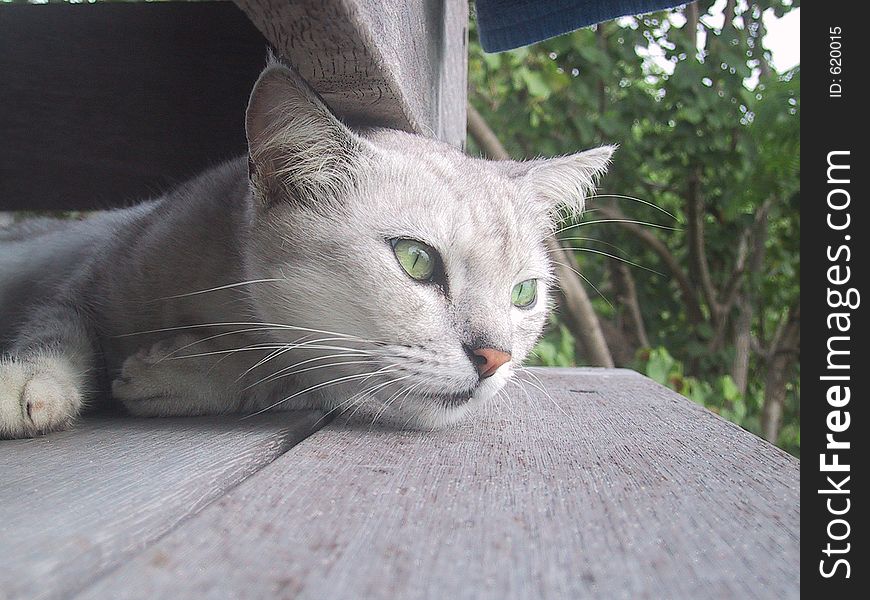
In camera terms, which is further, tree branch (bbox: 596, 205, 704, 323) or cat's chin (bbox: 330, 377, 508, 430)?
tree branch (bbox: 596, 205, 704, 323)

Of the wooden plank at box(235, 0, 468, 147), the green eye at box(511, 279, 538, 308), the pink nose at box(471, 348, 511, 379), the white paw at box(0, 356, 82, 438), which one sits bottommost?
the white paw at box(0, 356, 82, 438)

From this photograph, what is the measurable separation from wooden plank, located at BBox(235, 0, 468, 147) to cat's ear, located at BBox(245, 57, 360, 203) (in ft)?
0.21

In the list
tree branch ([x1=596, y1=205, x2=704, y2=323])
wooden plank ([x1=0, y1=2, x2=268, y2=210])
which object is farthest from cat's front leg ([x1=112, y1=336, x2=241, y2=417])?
tree branch ([x1=596, y1=205, x2=704, y2=323])

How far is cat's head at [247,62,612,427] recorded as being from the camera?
103 cm

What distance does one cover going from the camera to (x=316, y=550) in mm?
560

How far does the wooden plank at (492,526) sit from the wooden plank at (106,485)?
0.03 metres

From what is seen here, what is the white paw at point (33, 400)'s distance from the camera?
94 centimetres

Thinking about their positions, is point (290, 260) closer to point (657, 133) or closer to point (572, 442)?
point (572, 442)

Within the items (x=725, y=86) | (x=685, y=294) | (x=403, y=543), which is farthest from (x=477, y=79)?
(x=403, y=543)

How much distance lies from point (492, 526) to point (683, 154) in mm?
3677

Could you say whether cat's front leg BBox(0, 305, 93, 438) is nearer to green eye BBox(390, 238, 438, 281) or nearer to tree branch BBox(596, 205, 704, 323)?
green eye BBox(390, 238, 438, 281)

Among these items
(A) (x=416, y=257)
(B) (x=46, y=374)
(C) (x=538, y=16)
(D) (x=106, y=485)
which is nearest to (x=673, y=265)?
(C) (x=538, y=16)

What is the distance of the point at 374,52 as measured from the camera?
40.4 inches

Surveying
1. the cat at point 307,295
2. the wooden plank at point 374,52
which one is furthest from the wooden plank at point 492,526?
the wooden plank at point 374,52
